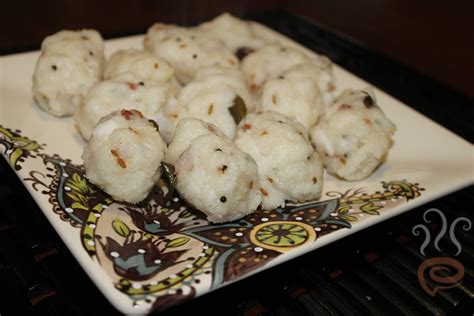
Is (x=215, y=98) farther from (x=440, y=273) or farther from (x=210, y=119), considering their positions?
(x=440, y=273)

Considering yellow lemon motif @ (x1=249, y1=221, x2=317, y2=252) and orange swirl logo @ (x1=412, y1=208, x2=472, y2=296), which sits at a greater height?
yellow lemon motif @ (x1=249, y1=221, x2=317, y2=252)

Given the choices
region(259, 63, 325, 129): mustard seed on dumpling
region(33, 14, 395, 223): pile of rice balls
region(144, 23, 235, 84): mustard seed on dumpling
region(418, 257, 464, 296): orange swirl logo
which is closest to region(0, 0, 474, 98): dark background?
region(144, 23, 235, 84): mustard seed on dumpling

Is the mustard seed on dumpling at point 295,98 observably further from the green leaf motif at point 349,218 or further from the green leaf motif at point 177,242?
the green leaf motif at point 177,242

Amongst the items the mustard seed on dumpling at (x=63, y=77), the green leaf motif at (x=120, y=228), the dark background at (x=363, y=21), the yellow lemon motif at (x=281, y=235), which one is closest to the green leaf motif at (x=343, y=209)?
the yellow lemon motif at (x=281, y=235)

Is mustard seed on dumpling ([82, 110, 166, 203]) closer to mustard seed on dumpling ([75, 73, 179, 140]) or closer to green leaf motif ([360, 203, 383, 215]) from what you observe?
mustard seed on dumpling ([75, 73, 179, 140])

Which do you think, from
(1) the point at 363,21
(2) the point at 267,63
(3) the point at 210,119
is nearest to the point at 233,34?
(2) the point at 267,63

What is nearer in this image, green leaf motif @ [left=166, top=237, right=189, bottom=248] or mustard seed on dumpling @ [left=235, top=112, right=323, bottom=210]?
green leaf motif @ [left=166, top=237, right=189, bottom=248]
